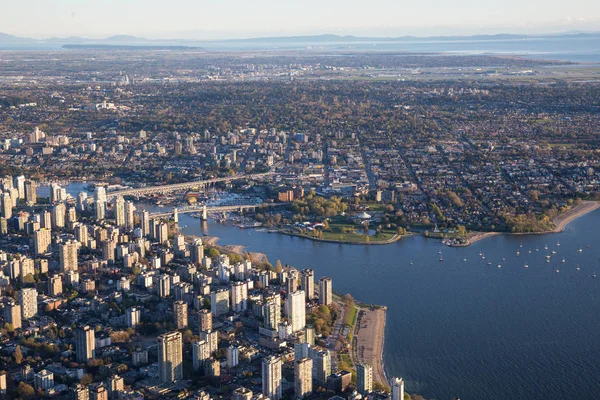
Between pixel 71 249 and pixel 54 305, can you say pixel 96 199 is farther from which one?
pixel 54 305

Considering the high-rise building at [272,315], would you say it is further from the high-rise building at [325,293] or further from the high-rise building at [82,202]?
the high-rise building at [82,202]

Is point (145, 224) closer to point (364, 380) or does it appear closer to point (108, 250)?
point (108, 250)

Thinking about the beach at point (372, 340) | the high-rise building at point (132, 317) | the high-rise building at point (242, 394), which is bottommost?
the beach at point (372, 340)

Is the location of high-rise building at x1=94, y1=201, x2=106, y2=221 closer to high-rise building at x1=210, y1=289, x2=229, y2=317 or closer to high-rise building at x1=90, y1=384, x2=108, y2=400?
high-rise building at x1=210, y1=289, x2=229, y2=317

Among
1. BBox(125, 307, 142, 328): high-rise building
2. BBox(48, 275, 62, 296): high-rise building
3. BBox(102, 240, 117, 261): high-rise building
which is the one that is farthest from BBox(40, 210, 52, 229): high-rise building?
BBox(125, 307, 142, 328): high-rise building

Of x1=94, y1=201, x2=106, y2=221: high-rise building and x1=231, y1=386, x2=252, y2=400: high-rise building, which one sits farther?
x1=94, y1=201, x2=106, y2=221: high-rise building

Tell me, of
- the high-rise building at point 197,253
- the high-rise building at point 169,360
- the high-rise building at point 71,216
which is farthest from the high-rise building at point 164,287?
the high-rise building at point 71,216

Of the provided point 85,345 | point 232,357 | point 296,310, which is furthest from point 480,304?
point 85,345
